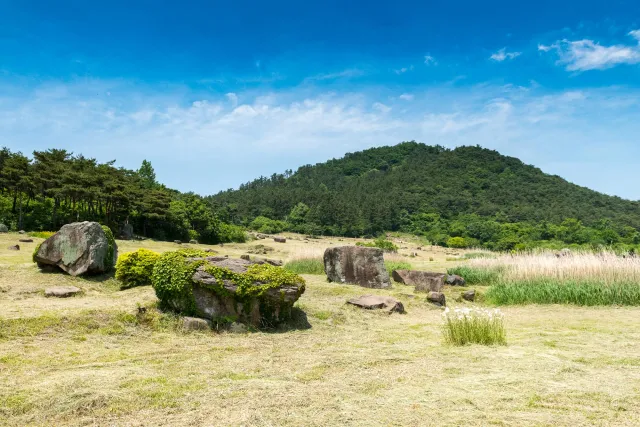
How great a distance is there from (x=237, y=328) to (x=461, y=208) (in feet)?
235

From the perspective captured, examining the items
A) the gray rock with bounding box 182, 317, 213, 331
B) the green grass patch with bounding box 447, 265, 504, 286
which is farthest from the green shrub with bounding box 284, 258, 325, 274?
the gray rock with bounding box 182, 317, 213, 331

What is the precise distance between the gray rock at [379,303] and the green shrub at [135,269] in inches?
199

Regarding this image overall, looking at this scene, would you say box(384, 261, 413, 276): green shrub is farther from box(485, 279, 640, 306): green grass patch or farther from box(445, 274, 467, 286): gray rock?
box(485, 279, 640, 306): green grass patch

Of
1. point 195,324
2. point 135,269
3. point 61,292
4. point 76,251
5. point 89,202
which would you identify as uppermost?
point 89,202

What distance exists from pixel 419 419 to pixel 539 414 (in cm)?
108

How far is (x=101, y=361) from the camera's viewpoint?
5.63m

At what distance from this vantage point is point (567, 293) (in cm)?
1134

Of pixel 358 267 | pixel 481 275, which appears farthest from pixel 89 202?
pixel 481 275

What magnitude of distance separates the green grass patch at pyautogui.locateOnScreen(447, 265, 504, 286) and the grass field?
573cm

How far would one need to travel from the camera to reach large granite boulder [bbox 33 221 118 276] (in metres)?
11.3

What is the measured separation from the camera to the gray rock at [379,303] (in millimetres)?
10078

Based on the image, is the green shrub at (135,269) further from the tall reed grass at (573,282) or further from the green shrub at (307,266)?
the tall reed grass at (573,282)

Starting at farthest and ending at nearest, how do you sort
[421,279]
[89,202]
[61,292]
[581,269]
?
[89,202]
[421,279]
[581,269]
[61,292]

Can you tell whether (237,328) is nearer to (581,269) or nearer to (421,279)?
(421,279)
